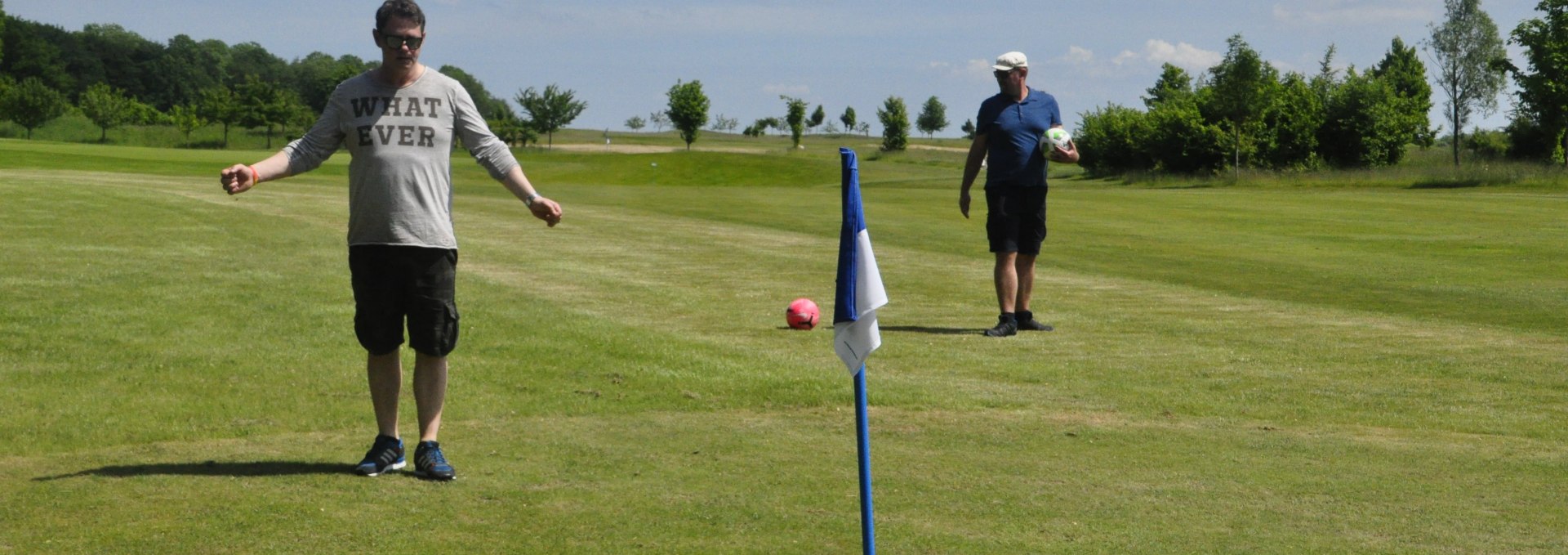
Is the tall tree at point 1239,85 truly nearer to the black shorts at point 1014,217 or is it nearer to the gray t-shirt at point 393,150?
the black shorts at point 1014,217

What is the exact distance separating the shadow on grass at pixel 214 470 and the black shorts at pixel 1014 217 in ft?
20.6

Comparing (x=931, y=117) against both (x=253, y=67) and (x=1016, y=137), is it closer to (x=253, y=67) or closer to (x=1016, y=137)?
(x=253, y=67)

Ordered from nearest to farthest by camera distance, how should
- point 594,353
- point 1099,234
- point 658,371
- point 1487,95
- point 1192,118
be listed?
point 658,371, point 594,353, point 1099,234, point 1192,118, point 1487,95

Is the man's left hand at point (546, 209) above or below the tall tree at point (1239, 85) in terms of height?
below

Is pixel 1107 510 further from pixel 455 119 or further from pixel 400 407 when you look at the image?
pixel 400 407

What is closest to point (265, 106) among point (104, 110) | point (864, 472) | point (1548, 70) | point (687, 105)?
point (104, 110)

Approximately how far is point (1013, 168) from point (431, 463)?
250 inches

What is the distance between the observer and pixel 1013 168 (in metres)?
11.3

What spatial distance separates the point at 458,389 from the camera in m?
8.31

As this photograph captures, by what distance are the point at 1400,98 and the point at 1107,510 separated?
80811 mm

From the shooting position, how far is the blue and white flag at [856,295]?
4.46 m

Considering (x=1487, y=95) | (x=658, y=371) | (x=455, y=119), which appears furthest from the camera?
(x=1487, y=95)

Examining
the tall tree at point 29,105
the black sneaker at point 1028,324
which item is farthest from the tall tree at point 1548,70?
the tall tree at point 29,105

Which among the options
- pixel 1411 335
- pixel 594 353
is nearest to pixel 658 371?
pixel 594 353
